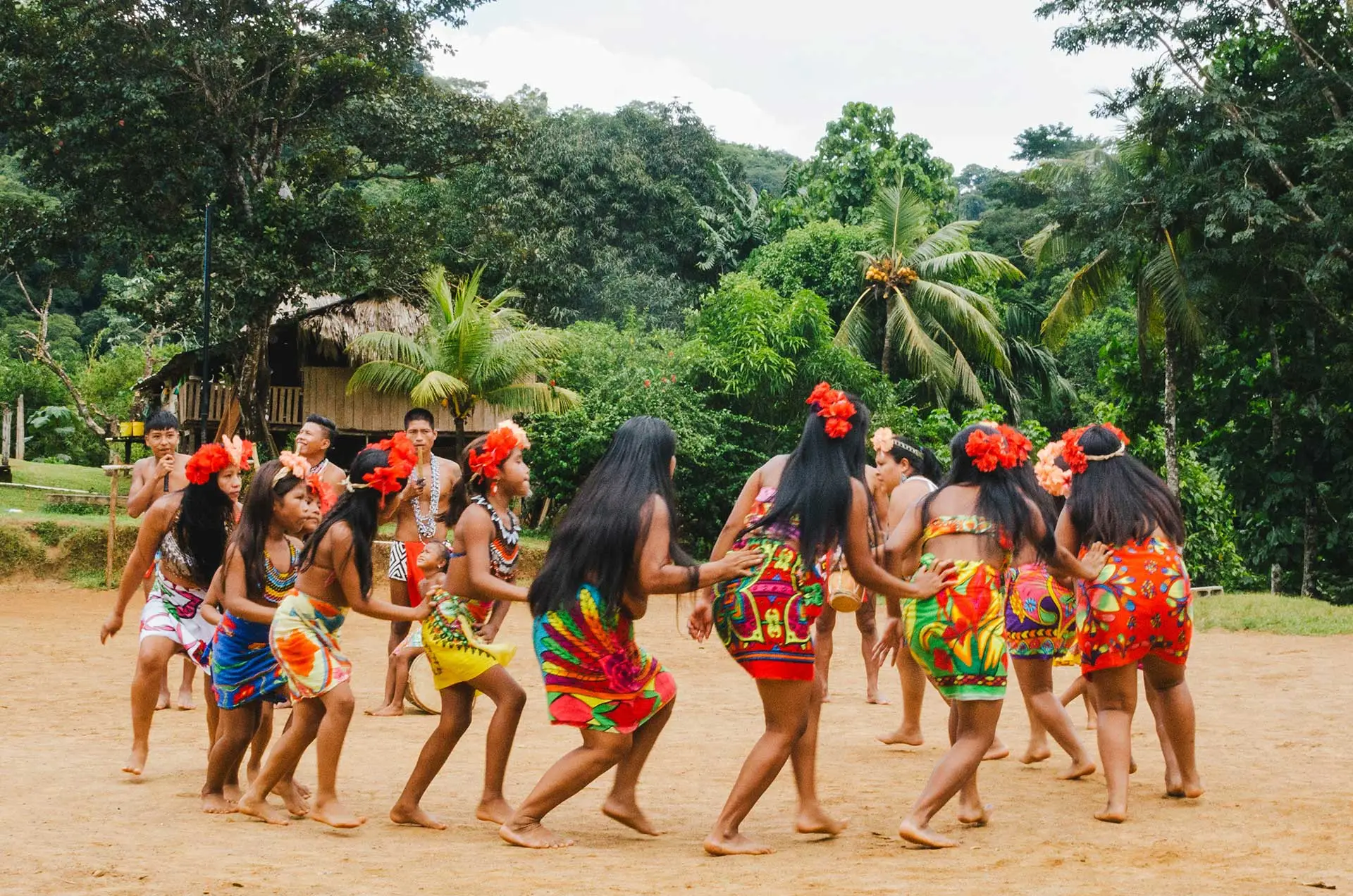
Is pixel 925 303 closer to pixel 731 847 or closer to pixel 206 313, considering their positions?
pixel 206 313

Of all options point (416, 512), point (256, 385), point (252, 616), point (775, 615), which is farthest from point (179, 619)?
point (256, 385)

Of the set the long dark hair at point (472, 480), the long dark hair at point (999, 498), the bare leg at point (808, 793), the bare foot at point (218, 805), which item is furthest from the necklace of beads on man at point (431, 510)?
the long dark hair at point (999, 498)

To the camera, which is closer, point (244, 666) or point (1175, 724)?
point (244, 666)

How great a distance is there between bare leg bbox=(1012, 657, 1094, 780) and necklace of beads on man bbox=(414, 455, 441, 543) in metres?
4.08

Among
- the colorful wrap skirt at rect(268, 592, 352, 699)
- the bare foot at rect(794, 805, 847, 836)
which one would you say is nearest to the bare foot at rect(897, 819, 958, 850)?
the bare foot at rect(794, 805, 847, 836)

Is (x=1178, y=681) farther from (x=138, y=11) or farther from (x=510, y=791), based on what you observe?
(x=138, y=11)

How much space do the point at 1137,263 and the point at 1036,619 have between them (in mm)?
18774

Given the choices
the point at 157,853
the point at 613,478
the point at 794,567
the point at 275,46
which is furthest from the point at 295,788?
the point at 275,46

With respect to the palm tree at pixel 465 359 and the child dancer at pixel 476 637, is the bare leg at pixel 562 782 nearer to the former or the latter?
the child dancer at pixel 476 637

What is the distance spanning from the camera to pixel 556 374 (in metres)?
25.6

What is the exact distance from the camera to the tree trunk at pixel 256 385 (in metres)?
24.0

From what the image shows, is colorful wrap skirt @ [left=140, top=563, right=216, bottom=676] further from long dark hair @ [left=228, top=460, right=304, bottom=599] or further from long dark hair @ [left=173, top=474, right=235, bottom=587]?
long dark hair @ [left=228, top=460, right=304, bottom=599]

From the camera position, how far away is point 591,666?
512cm

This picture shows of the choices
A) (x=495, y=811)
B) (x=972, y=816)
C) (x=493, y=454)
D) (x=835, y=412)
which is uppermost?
(x=835, y=412)
